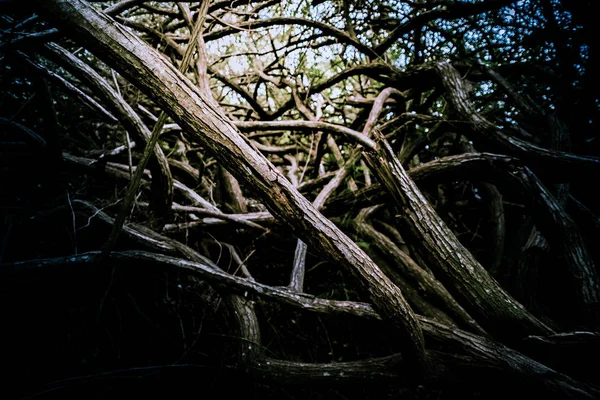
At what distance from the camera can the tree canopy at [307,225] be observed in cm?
105

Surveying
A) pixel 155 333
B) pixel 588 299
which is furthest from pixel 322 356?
pixel 588 299

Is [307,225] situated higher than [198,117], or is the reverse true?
[198,117]

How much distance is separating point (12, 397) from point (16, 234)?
104 cm

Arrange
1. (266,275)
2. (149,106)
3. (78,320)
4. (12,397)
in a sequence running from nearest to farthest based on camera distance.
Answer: (12,397)
(78,320)
(266,275)
(149,106)

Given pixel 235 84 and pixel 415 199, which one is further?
pixel 235 84

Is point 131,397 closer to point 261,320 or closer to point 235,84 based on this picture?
point 261,320

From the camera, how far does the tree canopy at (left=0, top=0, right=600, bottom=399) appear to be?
1.05m

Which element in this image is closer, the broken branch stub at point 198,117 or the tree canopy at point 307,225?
the broken branch stub at point 198,117

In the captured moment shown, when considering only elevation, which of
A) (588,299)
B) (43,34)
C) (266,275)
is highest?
(43,34)

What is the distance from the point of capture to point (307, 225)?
864 millimetres

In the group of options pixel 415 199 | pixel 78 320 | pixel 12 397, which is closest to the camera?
pixel 415 199

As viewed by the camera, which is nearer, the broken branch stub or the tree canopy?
the broken branch stub

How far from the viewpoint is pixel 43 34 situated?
1245 mm

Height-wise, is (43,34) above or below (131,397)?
above
